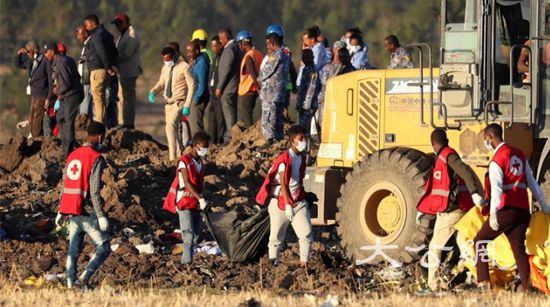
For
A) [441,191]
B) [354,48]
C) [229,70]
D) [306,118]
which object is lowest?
[441,191]

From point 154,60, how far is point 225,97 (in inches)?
1133

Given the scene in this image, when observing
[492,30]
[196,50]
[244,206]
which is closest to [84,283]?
[492,30]

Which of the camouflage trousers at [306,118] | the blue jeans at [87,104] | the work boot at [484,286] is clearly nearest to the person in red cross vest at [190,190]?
the work boot at [484,286]

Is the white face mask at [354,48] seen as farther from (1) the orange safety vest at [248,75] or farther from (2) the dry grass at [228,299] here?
(2) the dry grass at [228,299]

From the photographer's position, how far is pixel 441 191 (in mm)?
17766

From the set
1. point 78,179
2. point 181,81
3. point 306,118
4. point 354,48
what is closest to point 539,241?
point 78,179

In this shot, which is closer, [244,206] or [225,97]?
[244,206]

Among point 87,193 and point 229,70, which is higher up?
point 229,70

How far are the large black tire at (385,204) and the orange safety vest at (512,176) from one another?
88.0 inches

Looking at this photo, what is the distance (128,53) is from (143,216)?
18.2ft

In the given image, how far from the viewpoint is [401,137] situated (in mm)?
20156

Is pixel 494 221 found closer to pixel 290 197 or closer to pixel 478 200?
pixel 478 200

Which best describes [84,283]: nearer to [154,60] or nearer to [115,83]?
[115,83]

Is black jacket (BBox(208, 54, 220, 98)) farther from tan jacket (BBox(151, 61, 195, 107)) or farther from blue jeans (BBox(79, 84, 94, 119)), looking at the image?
tan jacket (BBox(151, 61, 195, 107))
